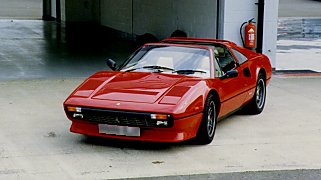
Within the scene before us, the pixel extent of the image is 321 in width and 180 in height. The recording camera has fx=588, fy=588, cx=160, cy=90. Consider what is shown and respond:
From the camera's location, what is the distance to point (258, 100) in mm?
9508

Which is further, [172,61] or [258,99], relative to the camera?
[258,99]

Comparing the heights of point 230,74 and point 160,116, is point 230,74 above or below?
above

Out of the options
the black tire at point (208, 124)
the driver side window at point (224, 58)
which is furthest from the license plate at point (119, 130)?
the driver side window at point (224, 58)

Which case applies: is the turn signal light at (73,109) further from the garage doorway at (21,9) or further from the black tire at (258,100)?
the garage doorway at (21,9)

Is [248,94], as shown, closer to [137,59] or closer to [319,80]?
[137,59]

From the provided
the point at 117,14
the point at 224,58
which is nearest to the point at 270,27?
the point at 224,58

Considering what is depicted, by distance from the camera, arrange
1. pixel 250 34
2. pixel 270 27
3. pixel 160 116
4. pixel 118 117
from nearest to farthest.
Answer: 1. pixel 160 116
2. pixel 118 117
3. pixel 250 34
4. pixel 270 27

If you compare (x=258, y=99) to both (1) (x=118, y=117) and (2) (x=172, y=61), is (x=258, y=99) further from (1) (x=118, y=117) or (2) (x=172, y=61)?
(1) (x=118, y=117)

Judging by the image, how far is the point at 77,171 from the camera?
6273mm

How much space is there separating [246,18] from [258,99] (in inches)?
175

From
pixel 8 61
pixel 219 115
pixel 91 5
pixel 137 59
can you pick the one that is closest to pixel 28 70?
pixel 8 61

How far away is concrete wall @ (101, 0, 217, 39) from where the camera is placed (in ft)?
48.6

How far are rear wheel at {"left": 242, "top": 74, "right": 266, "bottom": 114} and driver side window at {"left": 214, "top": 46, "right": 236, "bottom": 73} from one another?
828 mm

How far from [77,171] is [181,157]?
1.29 metres
